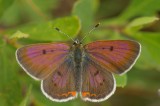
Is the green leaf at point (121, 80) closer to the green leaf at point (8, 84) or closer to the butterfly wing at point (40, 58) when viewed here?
the butterfly wing at point (40, 58)

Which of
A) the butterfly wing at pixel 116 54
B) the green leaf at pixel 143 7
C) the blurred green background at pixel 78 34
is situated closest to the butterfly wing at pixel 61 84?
the blurred green background at pixel 78 34

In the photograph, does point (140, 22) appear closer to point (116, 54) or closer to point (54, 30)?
point (116, 54)

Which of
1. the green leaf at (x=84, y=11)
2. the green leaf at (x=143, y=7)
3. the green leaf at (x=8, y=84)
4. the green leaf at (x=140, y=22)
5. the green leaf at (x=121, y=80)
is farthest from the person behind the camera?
the green leaf at (x=143, y=7)

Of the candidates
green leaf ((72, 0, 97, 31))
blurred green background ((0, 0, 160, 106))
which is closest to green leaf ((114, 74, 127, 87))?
blurred green background ((0, 0, 160, 106))

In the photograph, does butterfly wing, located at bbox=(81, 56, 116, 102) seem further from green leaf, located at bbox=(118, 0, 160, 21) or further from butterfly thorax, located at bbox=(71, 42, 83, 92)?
green leaf, located at bbox=(118, 0, 160, 21)

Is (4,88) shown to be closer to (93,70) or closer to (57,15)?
(93,70)

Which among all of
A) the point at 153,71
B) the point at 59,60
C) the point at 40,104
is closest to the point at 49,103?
the point at 40,104
